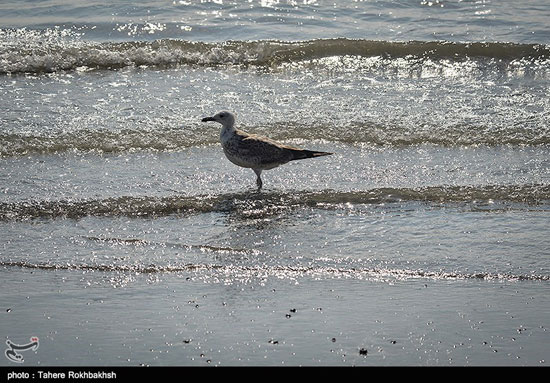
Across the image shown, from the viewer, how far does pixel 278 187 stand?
796cm

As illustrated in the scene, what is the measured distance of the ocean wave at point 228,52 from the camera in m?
11.5

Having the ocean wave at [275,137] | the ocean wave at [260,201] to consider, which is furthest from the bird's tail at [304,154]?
the ocean wave at [275,137]

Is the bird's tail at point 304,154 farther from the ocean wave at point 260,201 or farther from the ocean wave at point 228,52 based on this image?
the ocean wave at point 228,52

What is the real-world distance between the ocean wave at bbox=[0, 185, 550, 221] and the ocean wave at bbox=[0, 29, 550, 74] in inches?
170

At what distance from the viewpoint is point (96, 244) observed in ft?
21.3

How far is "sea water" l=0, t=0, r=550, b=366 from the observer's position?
202 inches

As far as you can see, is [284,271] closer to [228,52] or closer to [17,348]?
[17,348]

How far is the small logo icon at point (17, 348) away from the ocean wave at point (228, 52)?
6794 mm

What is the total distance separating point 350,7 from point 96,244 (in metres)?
8.41

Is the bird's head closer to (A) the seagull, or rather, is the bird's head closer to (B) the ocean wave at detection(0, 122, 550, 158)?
(A) the seagull

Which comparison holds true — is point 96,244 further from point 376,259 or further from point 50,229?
point 376,259

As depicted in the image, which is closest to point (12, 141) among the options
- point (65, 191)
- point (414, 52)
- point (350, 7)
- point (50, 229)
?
point (65, 191)

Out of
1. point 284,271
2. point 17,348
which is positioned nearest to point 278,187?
point 284,271

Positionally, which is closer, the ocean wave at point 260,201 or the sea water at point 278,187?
the sea water at point 278,187
